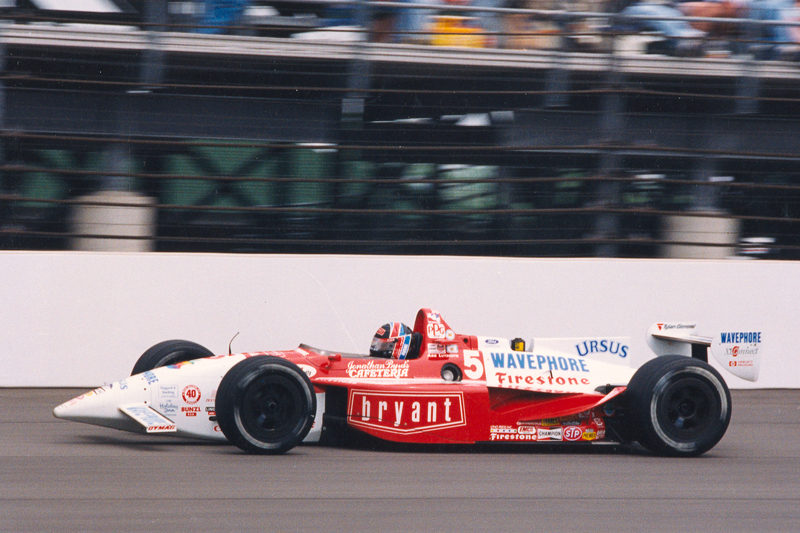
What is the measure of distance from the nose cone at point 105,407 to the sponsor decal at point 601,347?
3007mm

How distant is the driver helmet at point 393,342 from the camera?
632cm

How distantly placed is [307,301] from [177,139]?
6.83 feet

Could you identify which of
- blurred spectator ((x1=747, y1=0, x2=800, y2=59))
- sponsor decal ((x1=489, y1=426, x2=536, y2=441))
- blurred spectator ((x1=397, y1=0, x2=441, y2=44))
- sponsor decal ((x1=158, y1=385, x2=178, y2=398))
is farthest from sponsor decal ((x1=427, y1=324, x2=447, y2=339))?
blurred spectator ((x1=747, y1=0, x2=800, y2=59))

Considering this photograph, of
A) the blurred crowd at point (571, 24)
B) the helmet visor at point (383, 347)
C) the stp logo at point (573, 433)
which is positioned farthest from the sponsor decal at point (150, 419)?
the blurred crowd at point (571, 24)

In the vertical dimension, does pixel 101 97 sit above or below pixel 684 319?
→ above

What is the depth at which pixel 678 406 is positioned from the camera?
6.09m

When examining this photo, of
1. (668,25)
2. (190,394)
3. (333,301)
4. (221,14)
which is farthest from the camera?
(668,25)

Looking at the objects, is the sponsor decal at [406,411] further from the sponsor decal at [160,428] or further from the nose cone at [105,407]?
the nose cone at [105,407]

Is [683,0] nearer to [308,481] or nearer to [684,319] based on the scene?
[684,319]

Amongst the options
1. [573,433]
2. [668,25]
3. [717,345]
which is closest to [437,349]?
[573,433]

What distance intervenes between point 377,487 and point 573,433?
1800 millimetres

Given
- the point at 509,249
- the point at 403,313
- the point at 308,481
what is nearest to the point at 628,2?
the point at 509,249

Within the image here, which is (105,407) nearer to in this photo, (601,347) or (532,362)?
(532,362)

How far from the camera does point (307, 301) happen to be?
8812 millimetres
